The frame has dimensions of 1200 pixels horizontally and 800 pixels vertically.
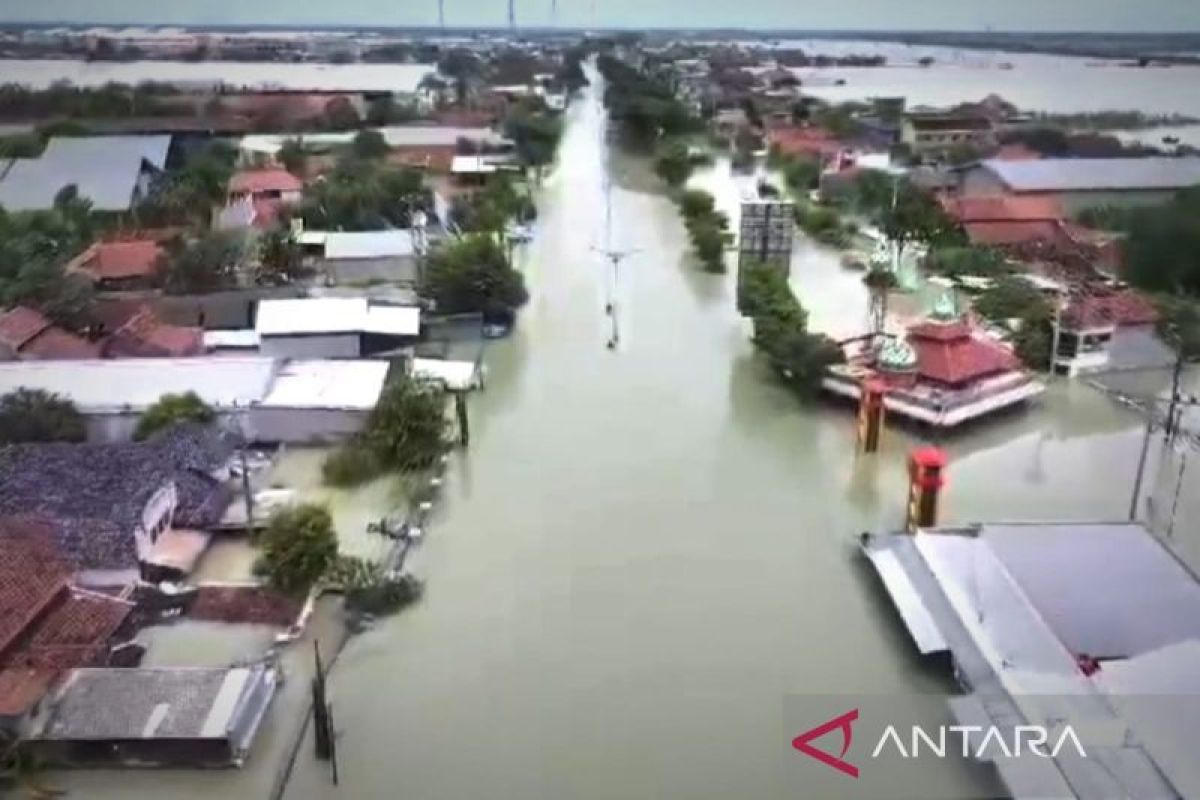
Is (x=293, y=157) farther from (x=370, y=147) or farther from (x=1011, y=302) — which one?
(x=1011, y=302)

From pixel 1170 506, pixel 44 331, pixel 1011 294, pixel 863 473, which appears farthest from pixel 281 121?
pixel 1170 506

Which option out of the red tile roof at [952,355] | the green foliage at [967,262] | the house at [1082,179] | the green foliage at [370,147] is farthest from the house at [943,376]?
the green foliage at [370,147]

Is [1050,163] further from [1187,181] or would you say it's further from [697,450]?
[697,450]

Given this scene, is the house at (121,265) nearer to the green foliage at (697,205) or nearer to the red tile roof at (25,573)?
the red tile roof at (25,573)

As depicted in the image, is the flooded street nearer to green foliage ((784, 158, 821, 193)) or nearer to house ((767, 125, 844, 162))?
green foliage ((784, 158, 821, 193))

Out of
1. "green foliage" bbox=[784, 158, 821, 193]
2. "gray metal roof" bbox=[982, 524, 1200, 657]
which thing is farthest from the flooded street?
"green foliage" bbox=[784, 158, 821, 193]

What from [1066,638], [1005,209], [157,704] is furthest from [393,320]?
[1005,209]
